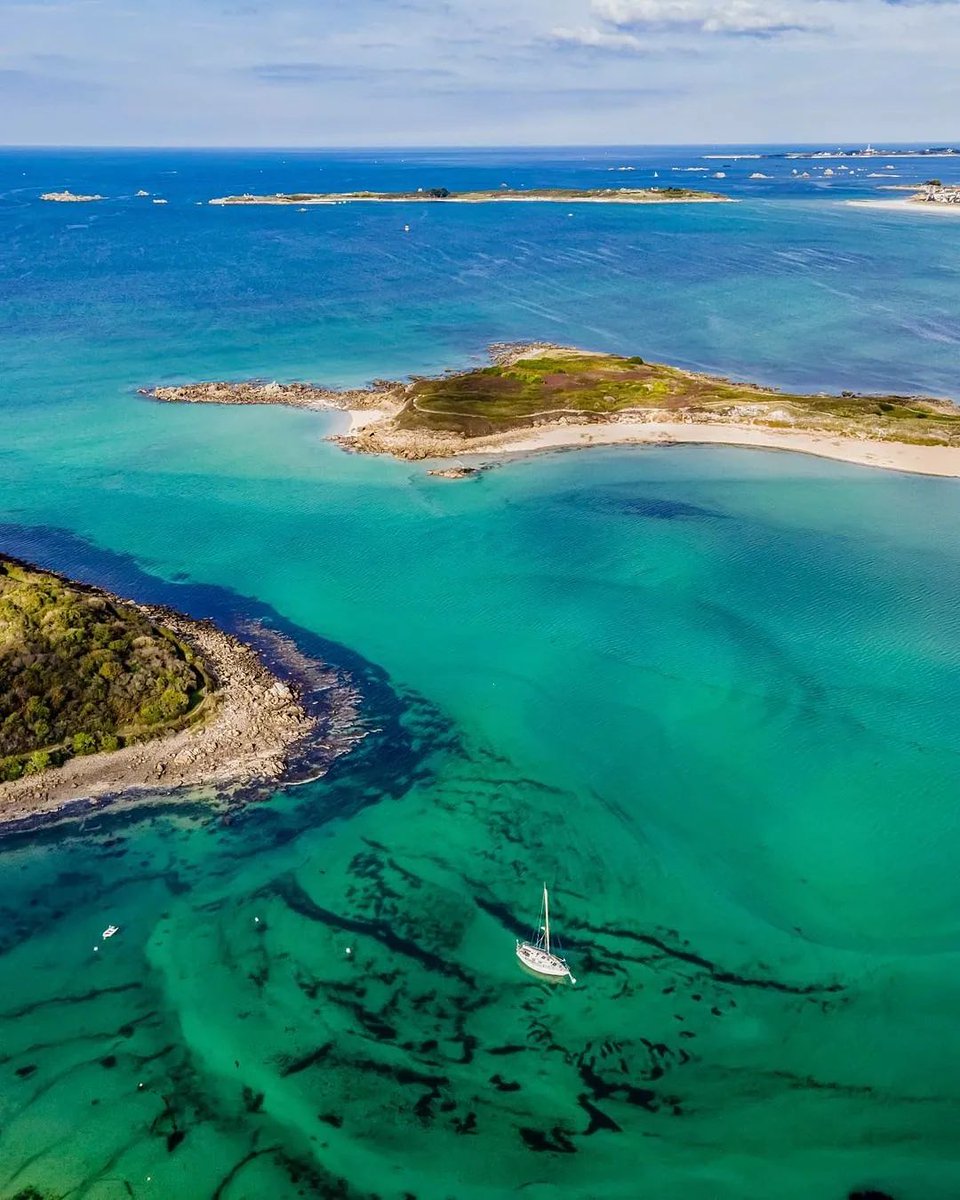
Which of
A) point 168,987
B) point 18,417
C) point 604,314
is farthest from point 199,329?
point 168,987

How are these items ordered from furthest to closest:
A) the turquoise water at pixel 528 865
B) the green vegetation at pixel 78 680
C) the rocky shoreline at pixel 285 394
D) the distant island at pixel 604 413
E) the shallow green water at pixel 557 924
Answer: the rocky shoreline at pixel 285 394
the distant island at pixel 604 413
the green vegetation at pixel 78 680
the turquoise water at pixel 528 865
the shallow green water at pixel 557 924

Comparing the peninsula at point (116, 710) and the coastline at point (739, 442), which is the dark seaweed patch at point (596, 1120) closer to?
the peninsula at point (116, 710)

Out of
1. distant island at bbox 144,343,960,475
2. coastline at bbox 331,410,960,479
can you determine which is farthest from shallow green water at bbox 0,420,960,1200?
distant island at bbox 144,343,960,475

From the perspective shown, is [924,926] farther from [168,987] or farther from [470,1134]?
[168,987]

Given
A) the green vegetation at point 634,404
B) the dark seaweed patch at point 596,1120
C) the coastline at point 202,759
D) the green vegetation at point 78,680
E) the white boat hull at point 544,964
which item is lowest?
the dark seaweed patch at point 596,1120

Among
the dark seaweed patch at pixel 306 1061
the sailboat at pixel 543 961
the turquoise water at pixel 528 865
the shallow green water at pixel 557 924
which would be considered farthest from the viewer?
the sailboat at pixel 543 961

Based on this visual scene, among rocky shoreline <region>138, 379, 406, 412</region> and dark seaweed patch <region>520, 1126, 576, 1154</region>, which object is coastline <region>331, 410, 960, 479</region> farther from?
dark seaweed patch <region>520, 1126, 576, 1154</region>

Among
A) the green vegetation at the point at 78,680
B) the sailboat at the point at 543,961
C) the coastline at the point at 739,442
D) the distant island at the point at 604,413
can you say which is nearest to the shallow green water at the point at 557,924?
the sailboat at the point at 543,961
